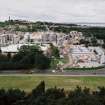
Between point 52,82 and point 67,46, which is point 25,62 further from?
point 67,46

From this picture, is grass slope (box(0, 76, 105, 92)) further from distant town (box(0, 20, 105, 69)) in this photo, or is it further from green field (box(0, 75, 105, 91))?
distant town (box(0, 20, 105, 69))

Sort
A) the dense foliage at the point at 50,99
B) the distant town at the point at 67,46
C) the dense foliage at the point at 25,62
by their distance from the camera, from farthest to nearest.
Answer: the distant town at the point at 67,46
the dense foliage at the point at 25,62
the dense foliage at the point at 50,99

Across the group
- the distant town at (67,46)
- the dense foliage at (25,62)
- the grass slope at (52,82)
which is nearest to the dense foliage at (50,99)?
the grass slope at (52,82)

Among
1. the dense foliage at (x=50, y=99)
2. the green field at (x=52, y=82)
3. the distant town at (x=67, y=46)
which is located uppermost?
the dense foliage at (x=50, y=99)

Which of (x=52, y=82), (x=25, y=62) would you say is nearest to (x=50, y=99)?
(x=52, y=82)

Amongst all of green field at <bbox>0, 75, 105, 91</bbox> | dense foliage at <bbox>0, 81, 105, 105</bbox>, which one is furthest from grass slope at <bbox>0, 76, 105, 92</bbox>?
dense foliage at <bbox>0, 81, 105, 105</bbox>

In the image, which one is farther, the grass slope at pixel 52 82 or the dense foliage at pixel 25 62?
the dense foliage at pixel 25 62

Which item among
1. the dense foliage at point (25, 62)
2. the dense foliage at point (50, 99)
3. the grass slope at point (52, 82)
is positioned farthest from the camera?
the dense foliage at point (25, 62)

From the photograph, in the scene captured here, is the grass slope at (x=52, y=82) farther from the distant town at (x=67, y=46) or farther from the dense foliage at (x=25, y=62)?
the distant town at (x=67, y=46)

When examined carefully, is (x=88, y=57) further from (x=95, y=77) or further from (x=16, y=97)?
(x=16, y=97)

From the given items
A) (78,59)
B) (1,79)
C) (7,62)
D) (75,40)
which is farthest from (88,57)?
(75,40)
